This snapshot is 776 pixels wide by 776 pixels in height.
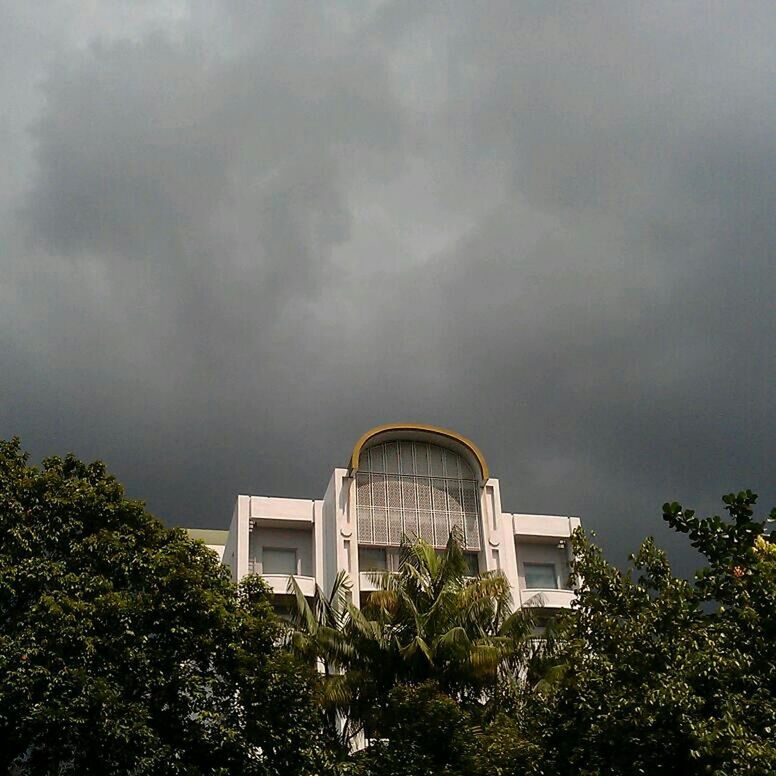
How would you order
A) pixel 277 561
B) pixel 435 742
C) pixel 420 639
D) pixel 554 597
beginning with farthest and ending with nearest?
pixel 277 561 < pixel 554 597 < pixel 420 639 < pixel 435 742

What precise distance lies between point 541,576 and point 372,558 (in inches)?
306

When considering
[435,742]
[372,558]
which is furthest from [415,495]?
[435,742]

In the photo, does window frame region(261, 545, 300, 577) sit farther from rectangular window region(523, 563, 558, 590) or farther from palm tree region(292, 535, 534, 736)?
palm tree region(292, 535, 534, 736)

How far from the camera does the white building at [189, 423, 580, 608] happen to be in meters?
36.0

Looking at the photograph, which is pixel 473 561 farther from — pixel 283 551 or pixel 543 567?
pixel 283 551

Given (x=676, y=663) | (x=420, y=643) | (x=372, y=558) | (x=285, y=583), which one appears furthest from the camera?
(x=372, y=558)

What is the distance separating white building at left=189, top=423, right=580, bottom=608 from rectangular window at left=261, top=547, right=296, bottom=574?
0.04 m

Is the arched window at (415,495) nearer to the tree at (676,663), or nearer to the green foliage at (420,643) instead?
the green foliage at (420,643)

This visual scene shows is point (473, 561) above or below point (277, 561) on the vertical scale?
below

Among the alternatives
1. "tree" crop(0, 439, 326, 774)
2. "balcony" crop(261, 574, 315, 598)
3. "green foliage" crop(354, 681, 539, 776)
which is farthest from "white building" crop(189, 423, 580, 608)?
"tree" crop(0, 439, 326, 774)

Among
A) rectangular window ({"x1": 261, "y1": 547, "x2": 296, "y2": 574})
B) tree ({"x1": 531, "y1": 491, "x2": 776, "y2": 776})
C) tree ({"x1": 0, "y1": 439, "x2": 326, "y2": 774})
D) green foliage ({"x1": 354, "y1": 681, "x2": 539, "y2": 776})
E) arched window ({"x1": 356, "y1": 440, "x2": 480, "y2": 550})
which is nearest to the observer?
tree ({"x1": 531, "y1": 491, "x2": 776, "y2": 776})

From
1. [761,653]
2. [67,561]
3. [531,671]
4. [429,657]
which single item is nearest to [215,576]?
[67,561]

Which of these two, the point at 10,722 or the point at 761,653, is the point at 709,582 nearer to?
the point at 761,653

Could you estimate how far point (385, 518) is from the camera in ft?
120
